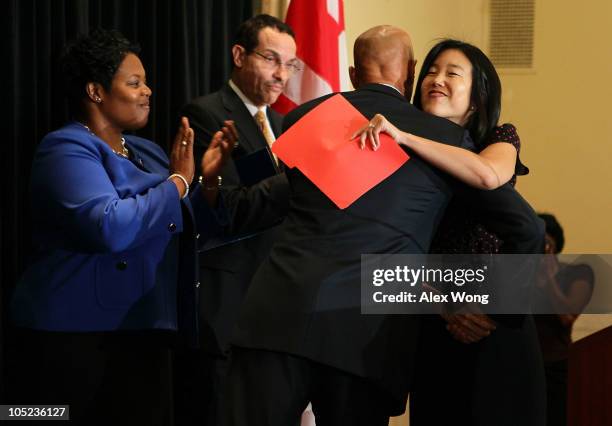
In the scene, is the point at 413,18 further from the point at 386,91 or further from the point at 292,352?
the point at 292,352

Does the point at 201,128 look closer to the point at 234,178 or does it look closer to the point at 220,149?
the point at 234,178

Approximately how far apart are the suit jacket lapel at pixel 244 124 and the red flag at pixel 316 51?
0.65m

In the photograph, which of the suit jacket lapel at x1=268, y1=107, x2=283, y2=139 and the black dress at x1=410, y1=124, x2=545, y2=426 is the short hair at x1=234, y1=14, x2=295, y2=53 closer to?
the suit jacket lapel at x1=268, y1=107, x2=283, y2=139

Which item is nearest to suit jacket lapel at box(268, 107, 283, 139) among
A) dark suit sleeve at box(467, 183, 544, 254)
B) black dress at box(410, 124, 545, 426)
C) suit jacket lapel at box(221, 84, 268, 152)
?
suit jacket lapel at box(221, 84, 268, 152)

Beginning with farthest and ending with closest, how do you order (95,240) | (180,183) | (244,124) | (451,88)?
(244,124) < (180,183) < (95,240) < (451,88)

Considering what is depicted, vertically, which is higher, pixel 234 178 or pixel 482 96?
pixel 482 96

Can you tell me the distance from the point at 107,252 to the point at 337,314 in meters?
0.75

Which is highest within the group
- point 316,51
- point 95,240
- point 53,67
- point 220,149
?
point 316,51

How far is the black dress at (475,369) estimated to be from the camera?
7.12ft

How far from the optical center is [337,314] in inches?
81.1

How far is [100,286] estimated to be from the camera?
2549 mm

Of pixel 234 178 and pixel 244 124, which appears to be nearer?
pixel 234 178

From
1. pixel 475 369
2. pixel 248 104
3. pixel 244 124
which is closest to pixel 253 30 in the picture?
pixel 248 104

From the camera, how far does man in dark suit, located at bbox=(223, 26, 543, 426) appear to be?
204 cm
